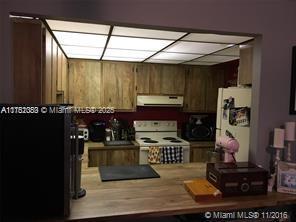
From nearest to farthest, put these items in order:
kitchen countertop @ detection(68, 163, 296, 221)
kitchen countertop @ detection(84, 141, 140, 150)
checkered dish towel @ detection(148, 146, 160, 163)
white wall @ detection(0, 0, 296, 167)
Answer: kitchen countertop @ detection(68, 163, 296, 221), white wall @ detection(0, 0, 296, 167), kitchen countertop @ detection(84, 141, 140, 150), checkered dish towel @ detection(148, 146, 160, 163)

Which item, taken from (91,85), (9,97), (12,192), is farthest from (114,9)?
(91,85)

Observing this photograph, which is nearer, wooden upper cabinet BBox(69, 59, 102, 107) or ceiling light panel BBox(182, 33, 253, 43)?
ceiling light panel BBox(182, 33, 253, 43)

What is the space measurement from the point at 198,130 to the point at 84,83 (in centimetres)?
218

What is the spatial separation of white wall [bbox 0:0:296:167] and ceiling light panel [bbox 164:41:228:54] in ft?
2.43

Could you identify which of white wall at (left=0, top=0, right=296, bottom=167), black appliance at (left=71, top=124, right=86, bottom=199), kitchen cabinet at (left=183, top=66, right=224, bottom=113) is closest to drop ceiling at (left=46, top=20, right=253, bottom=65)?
white wall at (left=0, top=0, right=296, bottom=167)

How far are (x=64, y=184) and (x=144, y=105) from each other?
3.02m

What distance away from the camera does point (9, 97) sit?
1.50 metres

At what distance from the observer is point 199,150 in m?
4.21

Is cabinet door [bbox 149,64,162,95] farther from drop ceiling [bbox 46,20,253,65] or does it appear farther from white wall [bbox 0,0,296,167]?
white wall [bbox 0,0,296,167]

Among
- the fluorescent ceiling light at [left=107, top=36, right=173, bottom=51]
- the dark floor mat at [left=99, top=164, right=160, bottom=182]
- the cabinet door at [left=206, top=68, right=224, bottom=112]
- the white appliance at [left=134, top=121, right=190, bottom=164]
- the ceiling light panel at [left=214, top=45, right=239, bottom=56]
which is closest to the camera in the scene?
the dark floor mat at [left=99, top=164, right=160, bottom=182]

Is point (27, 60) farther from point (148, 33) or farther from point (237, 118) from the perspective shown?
point (237, 118)

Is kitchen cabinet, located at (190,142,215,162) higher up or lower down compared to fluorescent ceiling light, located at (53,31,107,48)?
lower down

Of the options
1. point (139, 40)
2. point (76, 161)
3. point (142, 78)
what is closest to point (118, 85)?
point (142, 78)

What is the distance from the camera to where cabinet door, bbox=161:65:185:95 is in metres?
4.34
